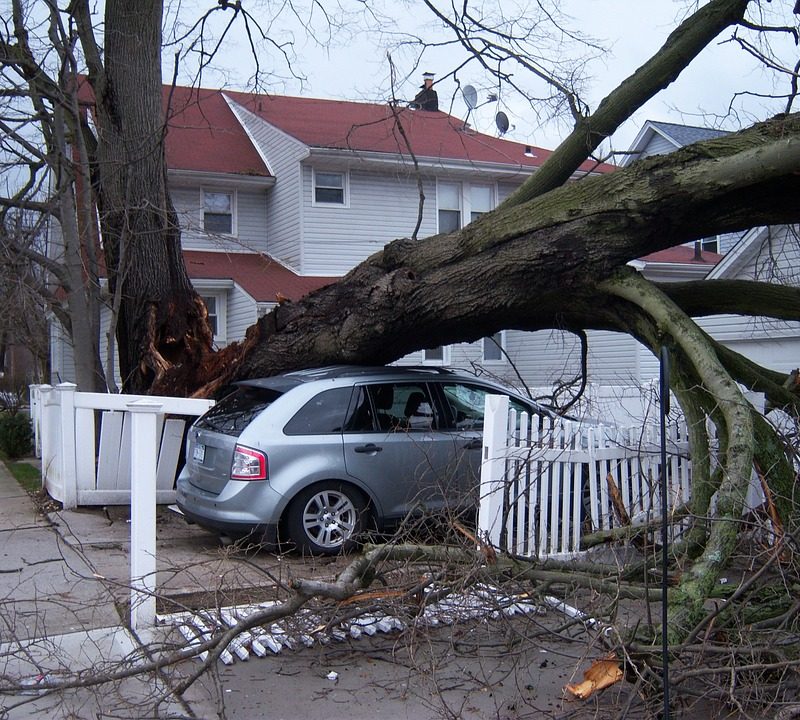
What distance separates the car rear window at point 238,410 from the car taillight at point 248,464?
22 cm

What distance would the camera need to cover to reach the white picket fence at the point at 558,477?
6.64 metres

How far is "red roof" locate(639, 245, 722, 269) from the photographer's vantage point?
22.1 meters

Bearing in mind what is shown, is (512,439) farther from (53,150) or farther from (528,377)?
(528,377)

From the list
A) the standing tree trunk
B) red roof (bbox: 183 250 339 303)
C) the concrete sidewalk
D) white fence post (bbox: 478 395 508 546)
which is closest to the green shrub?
the concrete sidewalk

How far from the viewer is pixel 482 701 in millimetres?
4707

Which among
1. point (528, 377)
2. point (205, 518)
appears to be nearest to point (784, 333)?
point (528, 377)

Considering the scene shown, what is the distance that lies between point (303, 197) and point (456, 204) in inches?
145

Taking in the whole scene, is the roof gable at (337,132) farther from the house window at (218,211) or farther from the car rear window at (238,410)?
the car rear window at (238,410)

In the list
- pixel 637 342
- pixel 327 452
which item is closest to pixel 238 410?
pixel 327 452

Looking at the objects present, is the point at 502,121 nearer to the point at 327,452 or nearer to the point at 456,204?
the point at 327,452

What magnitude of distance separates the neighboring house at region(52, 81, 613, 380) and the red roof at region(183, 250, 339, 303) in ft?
0.11

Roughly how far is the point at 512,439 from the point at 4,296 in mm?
10583

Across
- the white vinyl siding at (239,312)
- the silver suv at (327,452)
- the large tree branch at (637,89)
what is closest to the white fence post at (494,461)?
the silver suv at (327,452)

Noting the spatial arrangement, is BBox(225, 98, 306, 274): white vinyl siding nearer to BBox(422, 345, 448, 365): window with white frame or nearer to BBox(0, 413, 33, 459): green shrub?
BBox(422, 345, 448, 365): window with white frame
